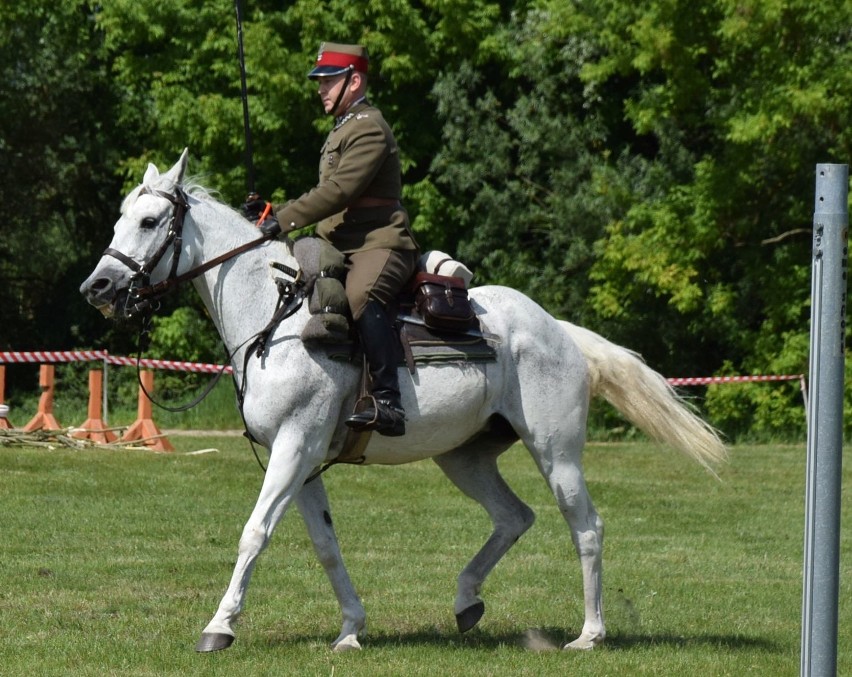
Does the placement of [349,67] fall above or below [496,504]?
above

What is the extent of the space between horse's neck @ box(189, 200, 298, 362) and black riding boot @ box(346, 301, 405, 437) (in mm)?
578

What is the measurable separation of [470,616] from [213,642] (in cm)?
168

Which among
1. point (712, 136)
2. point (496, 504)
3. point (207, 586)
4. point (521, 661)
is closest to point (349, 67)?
point (496, 504)

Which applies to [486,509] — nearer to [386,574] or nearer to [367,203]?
[367,203]

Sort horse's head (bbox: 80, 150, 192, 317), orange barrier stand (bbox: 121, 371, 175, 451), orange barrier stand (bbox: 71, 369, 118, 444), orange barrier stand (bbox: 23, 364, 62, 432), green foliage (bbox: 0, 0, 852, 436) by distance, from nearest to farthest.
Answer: horse's head (bbox: 80, 150, 192, 317), orange barrier stand (bbox: 121, 371, 175, 451), orange barrier stand (bbox: 71, 369, 118, 444), orange barrier stand (bbox: 23, 364, 62, 432), green foliage (bbox: 0, 0, 852, 436)

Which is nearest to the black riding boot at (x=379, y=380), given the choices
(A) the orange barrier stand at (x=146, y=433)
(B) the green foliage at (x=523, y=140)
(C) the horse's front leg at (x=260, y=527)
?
(C) the horse's front leg at (x=260, y=527)

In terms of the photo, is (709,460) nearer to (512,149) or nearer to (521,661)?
(521,661)

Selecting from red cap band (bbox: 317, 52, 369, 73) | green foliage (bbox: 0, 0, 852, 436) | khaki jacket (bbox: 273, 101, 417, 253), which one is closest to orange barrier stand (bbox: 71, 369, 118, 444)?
green foliage (bbox: 0, 0, 852, 436)

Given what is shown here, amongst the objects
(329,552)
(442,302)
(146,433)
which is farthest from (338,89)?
(146,433)

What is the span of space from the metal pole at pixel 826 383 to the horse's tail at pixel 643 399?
464cm

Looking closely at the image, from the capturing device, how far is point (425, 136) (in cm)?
3244

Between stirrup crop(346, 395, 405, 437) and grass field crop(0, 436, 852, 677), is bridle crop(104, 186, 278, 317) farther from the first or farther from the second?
grass field crop(0, 436, 852, 677)

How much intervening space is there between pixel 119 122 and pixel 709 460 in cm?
2682

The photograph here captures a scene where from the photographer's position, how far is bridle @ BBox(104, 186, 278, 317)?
319 inches
